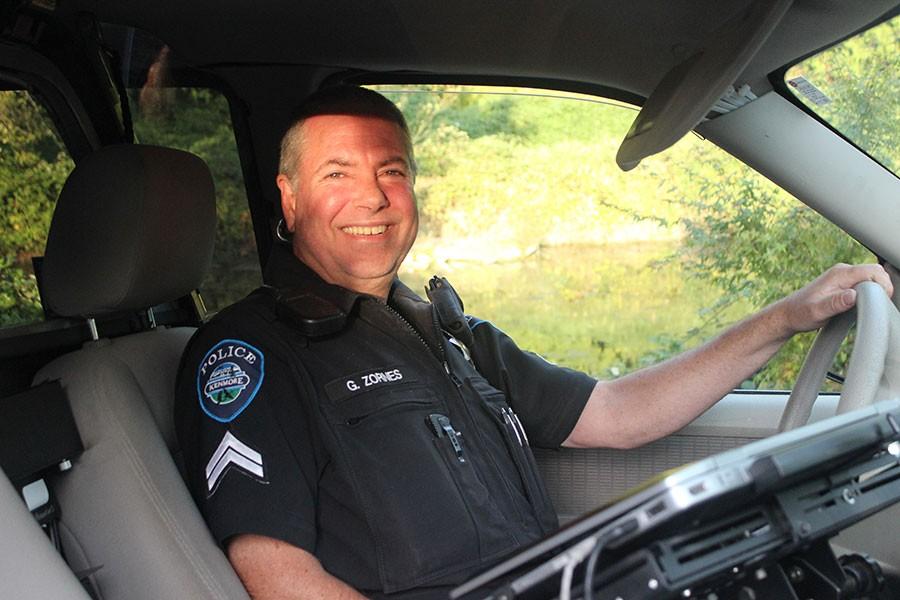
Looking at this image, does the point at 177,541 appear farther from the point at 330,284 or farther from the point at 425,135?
the point at 425,135

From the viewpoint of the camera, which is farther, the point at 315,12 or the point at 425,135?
the point at 425,135

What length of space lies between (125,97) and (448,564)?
129 cm

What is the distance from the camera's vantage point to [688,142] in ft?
7.66

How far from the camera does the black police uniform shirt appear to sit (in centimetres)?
169

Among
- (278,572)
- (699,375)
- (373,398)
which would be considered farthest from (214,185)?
(699,375)

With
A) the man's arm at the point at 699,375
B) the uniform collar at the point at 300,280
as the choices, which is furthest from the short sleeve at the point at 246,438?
the man's arm at the point at 699,375

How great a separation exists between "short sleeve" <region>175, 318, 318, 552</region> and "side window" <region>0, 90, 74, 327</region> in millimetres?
328

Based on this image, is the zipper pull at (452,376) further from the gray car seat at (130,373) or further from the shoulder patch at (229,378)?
the gray car seat at (130,373)

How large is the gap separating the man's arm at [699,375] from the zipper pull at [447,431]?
498mm

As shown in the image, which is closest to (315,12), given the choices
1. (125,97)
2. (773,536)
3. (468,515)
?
(125,97)

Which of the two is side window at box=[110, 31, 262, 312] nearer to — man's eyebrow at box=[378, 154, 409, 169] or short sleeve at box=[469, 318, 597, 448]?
man's eyebrow at box=[378, 154, 409, 169]

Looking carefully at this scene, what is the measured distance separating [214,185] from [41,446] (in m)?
0.66

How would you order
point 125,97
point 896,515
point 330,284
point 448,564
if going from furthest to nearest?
point 125,97
point 330,284
point 896,515
point 448,564

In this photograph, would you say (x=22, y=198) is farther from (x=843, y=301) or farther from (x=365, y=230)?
(x=843, y=301)
